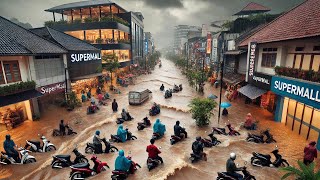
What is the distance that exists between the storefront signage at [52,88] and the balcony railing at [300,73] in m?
20.3

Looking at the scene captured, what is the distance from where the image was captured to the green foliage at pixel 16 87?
14.9 m

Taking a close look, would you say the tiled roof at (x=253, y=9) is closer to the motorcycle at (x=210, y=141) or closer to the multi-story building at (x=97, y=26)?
the multi-story building at (x=97, y=26)

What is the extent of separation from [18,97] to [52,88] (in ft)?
14.6

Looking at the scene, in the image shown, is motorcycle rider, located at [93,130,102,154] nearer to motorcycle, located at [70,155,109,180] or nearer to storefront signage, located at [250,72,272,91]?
motorcycle, located at [70,155,109,180]

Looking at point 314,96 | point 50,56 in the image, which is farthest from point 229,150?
point 50,56

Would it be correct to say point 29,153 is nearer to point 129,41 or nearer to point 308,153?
point 308,153

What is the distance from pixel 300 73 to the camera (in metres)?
13.2

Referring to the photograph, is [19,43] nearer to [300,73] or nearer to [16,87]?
[16,87]

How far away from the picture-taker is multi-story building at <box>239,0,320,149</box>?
12.4m

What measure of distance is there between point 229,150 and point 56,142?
39.1 ft

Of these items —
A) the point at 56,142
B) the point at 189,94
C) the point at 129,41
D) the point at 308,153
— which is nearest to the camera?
the point at 308,153

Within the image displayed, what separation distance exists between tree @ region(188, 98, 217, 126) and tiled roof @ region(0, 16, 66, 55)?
46.7 feet

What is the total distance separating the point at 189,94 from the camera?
3097cm

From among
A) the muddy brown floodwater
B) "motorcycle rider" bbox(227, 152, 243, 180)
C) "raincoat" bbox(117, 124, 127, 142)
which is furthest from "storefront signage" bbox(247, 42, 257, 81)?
"raincoat" bbox(117, 124, 127, 142)
